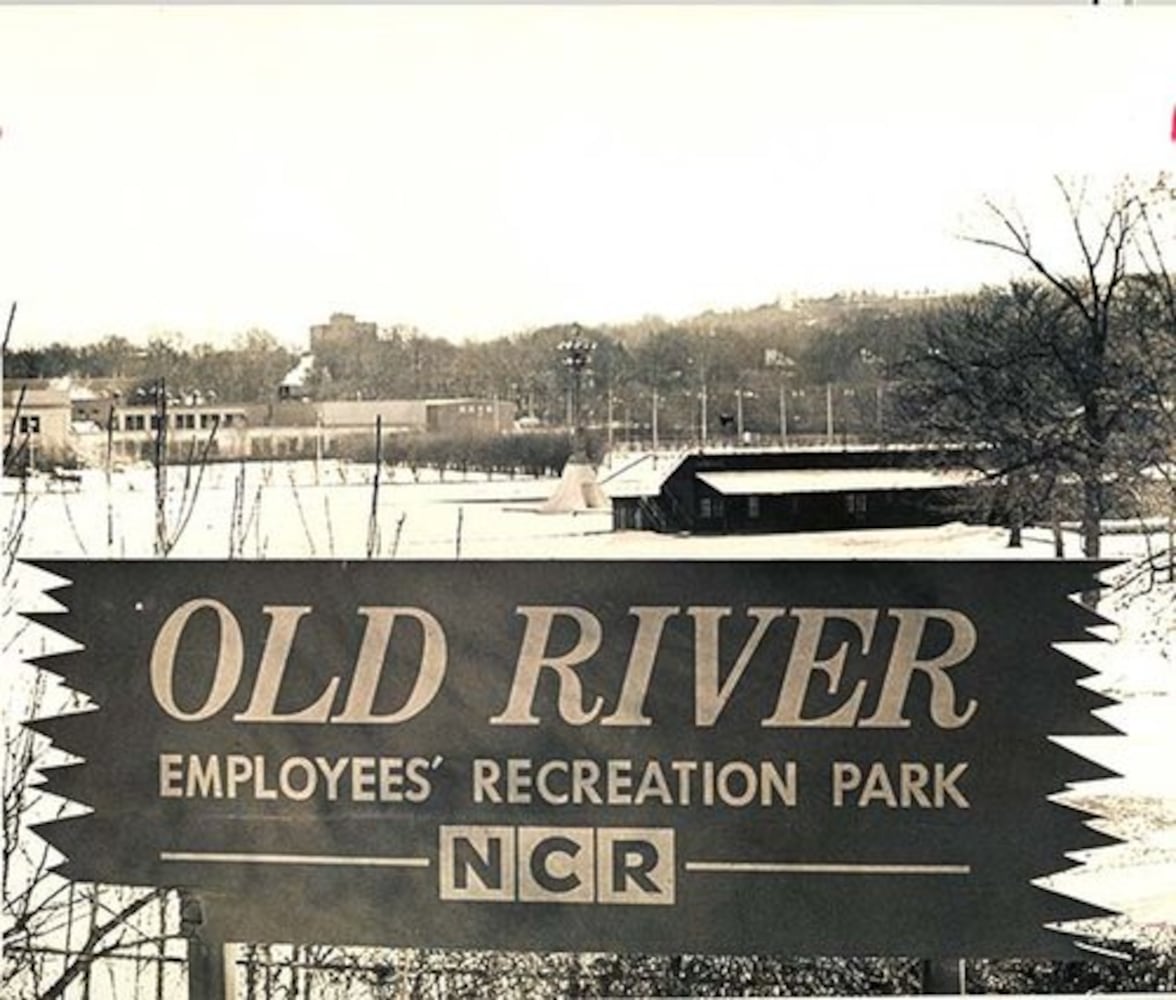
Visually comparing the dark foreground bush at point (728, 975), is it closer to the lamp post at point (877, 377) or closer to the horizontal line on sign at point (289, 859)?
the horizontal line on sign at point (289, 859)

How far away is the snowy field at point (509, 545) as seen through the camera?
2.02 meters

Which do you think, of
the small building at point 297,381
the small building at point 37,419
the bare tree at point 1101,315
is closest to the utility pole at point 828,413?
the bare tree at point 1101,315

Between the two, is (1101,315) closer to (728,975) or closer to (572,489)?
(572,489)

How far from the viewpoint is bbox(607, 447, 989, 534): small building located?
2.03m

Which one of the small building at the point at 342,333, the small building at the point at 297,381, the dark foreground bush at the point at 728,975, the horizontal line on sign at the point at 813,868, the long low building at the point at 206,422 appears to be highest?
the small building at the point at 342,333

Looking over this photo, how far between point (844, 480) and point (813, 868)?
19.4 inches

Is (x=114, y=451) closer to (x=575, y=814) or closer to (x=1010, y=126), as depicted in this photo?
(x=575, y=814)

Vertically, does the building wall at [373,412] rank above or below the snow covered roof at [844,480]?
above

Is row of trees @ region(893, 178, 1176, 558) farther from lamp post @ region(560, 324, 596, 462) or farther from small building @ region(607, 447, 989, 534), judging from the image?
lamp post @ region(560, 324, 596, 462)

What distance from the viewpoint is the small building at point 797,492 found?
203 cm

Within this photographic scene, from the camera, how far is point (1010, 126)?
2010mm

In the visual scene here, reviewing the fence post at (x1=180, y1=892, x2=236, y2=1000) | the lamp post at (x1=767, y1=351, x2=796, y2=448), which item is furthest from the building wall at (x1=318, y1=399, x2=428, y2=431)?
the fence post at (x1=180, y1=892, x2=236, y2=1000)

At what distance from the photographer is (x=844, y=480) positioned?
2.04 meters

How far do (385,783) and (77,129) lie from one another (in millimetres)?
925
